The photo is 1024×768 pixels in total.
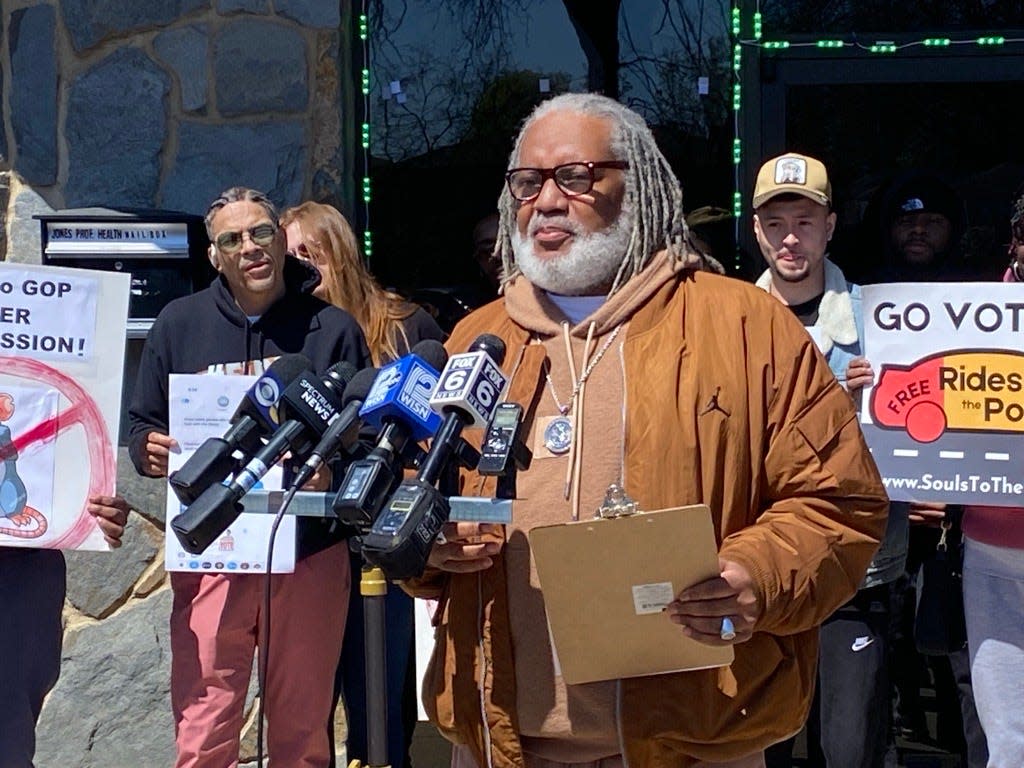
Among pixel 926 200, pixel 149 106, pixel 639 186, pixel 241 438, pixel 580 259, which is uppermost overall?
pixel 149 106

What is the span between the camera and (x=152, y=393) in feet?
15.1

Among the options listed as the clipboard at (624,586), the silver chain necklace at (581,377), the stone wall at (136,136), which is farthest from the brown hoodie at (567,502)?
the stone wall at (136,136)

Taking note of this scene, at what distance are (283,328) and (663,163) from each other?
1817 millimetres

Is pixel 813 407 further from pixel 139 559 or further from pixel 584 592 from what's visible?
pixel 139 559

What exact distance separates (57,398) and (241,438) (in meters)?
1.71

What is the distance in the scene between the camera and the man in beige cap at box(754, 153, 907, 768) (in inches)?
185

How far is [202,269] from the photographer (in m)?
5.31

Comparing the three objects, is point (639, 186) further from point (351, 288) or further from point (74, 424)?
point (351, 288)

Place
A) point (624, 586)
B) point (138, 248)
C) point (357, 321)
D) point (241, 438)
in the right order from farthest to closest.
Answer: point (138, 248) < point (357, 321) < point (624, 586) < point (241, 438)

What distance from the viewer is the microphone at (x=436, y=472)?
7.15 feet

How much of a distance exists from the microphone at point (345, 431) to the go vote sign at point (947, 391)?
6.88 ft

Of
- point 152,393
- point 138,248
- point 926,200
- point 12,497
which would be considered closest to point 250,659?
point 152,393

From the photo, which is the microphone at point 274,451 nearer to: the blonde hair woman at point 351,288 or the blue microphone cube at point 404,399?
the blue microphone cube at point 404,399

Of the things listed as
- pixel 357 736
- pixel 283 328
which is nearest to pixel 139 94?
pixel 283 328
